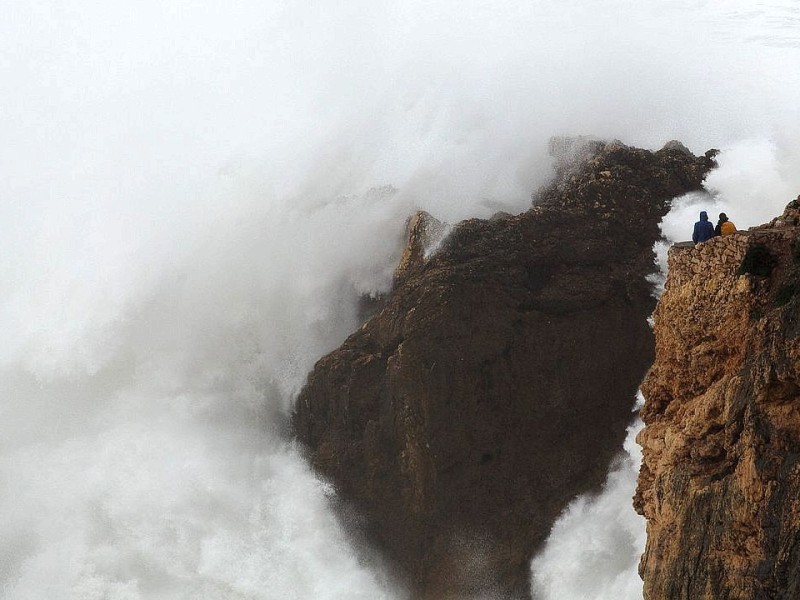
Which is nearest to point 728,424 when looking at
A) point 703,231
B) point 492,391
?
point 703,231

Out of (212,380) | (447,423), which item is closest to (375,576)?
(447,423)

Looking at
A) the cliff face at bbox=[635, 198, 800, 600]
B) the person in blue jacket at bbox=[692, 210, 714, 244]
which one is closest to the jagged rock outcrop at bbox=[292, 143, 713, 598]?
the cliff face at bbox=[635, 198, 800, 600]

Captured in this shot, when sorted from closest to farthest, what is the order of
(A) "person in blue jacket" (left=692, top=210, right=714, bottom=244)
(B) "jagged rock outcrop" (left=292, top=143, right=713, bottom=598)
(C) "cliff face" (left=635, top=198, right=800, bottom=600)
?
(C) "cliff face" (left=635, top=198, right=800, bottom=600), (A) "person in blue jacket" (left=692, top=210, right=714, bottom=244), (B) "jagged rock outcrop" (left=292, top=143, right=713, bottom=598)

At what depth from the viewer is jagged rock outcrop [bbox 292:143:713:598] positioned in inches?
1038

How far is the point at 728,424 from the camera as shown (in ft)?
45.8

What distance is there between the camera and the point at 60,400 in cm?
3275

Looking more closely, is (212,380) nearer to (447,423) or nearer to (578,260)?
(447,423)

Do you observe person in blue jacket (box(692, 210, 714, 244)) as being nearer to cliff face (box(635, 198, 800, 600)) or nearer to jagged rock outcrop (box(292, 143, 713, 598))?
cliff face (box(635, 198, 800, 600))

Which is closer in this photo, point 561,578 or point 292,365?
point 561,578

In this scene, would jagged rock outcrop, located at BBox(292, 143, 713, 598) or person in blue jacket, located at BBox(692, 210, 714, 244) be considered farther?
jagged rock outcrop, located at BBox(292, 143, 713, 598)

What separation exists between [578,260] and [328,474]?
10780mm

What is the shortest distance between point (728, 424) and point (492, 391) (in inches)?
522

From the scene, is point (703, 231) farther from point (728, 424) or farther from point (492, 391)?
point (492, 391)

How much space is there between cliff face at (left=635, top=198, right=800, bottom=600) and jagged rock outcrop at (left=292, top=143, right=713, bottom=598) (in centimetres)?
923
